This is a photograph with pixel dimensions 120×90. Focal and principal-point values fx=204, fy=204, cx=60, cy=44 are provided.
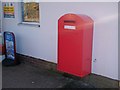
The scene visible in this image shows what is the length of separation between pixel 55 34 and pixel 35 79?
1206 mm

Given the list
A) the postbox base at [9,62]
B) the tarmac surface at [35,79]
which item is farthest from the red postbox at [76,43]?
the postbox base at [9,62]

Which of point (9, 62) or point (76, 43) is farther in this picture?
point (9, 62)

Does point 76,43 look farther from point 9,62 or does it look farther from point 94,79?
point 9,62

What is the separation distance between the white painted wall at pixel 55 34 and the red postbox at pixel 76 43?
200 millimetres

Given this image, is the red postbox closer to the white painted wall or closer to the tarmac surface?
the white painted wall

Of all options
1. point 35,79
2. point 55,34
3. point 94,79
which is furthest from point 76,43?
point 35,79

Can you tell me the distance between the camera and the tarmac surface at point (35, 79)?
14.6ft

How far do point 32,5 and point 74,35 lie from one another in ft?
7.10

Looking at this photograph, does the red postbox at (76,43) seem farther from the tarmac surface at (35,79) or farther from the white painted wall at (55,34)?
the tarmac surface at (35,79)

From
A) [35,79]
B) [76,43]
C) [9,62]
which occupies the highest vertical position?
[76,43]

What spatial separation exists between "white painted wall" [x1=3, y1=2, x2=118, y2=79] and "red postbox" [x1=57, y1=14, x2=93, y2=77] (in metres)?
0.20

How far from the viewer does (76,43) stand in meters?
3.98

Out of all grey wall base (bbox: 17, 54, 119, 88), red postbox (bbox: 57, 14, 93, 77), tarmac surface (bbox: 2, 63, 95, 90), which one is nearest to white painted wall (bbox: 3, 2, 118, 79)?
grey wall base (bbox: 17, 54, 119, 88)

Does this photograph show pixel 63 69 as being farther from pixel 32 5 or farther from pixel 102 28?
pixel 32 5
